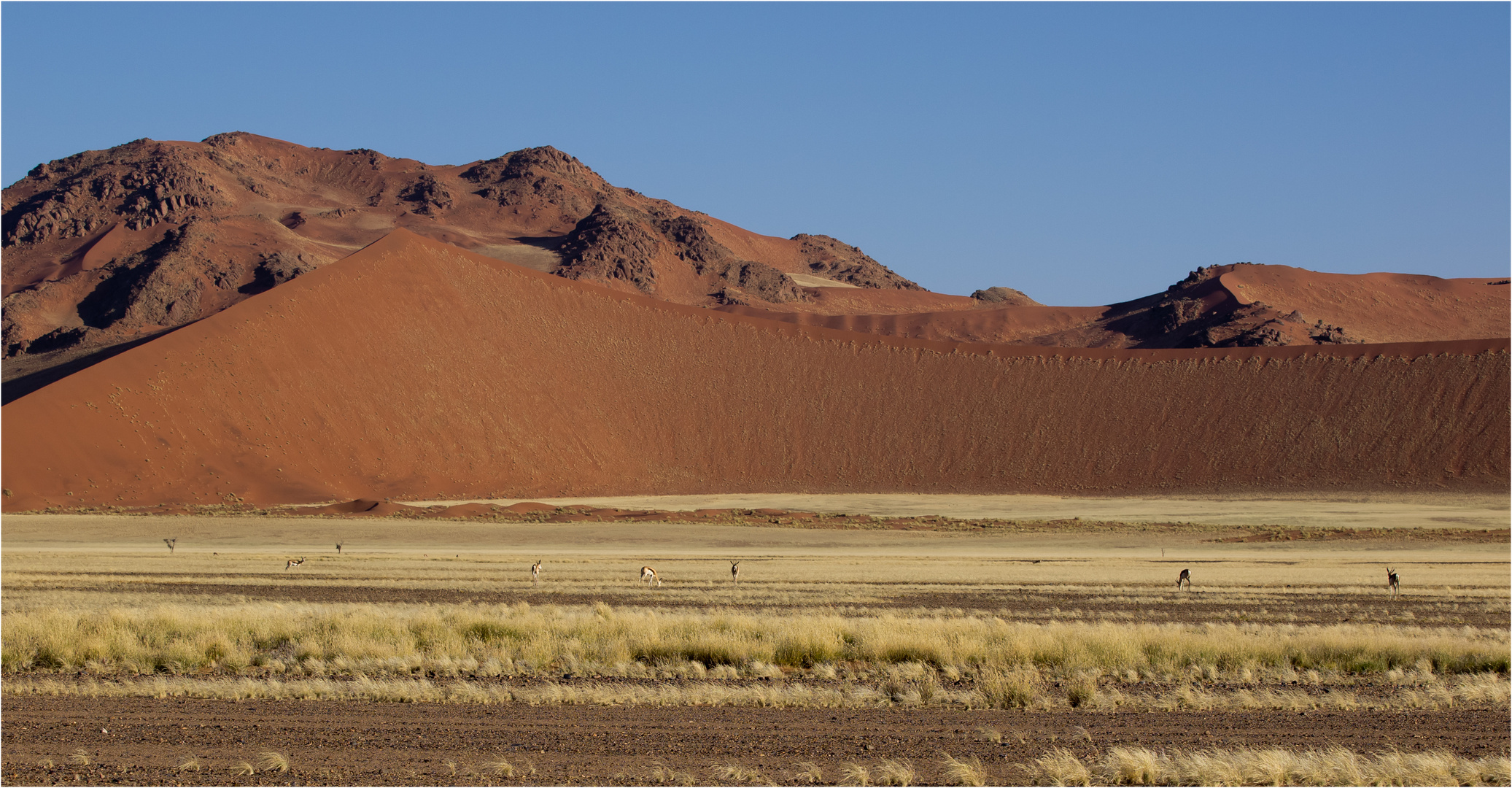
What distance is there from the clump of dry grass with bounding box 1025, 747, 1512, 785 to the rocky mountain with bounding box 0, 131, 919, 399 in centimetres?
8578

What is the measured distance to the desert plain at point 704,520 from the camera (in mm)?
11172

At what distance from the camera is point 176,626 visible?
1680cm

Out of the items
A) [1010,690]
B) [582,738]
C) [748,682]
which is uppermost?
[1010,690]

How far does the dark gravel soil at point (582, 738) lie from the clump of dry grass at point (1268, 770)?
1.79ft

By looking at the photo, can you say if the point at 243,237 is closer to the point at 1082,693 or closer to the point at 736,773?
the point at 1082,693

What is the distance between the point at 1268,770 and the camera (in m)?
9.25

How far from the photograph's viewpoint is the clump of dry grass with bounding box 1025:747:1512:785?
925cm

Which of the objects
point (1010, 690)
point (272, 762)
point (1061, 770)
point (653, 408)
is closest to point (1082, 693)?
point (1010, 690)

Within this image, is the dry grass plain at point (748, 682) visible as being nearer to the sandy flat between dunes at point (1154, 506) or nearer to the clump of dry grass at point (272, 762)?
the clump of dry grass at point (272, 762)

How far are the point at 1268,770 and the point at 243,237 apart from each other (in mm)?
132667

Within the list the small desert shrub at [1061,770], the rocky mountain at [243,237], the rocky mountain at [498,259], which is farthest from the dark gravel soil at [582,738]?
the rocky mountain at [243,237]

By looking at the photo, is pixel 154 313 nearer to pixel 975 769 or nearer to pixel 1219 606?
pixel 1219 606

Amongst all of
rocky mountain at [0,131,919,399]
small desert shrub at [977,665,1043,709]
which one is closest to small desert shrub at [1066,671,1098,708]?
small desert shrub at [977,665,1043,709]

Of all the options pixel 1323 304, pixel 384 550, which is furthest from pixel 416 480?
pixel 1323 304
